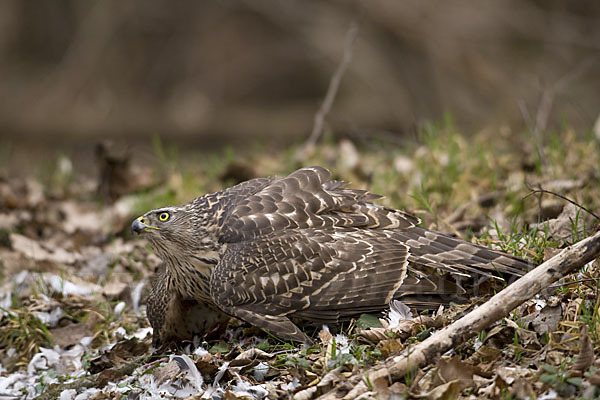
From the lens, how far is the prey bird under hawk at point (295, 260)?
156 inches

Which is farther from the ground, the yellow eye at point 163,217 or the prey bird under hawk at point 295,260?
the yellow eye at point 163,217

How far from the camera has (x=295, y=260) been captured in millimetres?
4035

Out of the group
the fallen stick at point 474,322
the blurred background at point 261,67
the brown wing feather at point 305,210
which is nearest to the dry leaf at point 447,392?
the fallen stick at point 474,322

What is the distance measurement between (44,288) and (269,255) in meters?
2.18

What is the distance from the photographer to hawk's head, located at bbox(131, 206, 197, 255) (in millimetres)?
4254

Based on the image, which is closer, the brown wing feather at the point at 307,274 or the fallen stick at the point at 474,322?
the fallen stick at the point at 474,322

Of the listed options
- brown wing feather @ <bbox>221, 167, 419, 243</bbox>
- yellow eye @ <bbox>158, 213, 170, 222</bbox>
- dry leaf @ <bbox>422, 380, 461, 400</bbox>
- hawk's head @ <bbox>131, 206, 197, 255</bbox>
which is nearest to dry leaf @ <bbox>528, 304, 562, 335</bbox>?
dry leaf @ <bbox>422, 380, 461, 400</bbox>

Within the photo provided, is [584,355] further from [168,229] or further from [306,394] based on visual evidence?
[168,229]

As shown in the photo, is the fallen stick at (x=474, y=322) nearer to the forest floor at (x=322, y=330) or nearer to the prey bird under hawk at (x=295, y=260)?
the forest floor at (x=322, y=330)

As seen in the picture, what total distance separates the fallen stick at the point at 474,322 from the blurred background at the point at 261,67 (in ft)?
26.3

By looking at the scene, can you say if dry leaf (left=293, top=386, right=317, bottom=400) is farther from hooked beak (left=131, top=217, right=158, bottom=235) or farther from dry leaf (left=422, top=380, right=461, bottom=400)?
hooked beak (left=131, top=217, right=158, bottom=235)

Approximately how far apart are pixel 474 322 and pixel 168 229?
193cm

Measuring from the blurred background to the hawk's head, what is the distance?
676 cm

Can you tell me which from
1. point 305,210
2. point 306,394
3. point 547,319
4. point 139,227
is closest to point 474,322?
point 547,319
